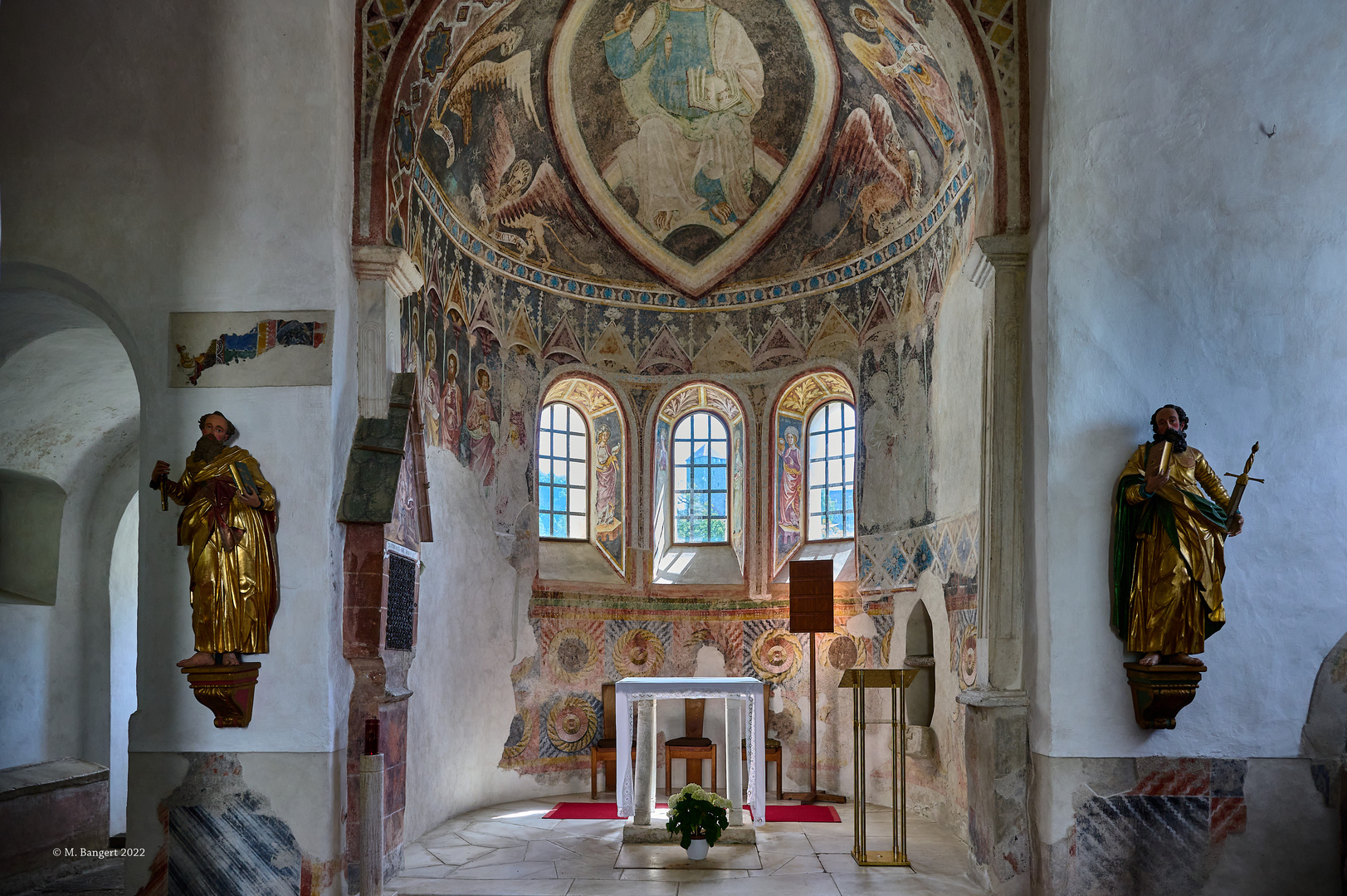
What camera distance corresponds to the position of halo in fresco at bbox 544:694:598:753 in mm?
12688

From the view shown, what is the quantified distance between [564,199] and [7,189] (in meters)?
6.22

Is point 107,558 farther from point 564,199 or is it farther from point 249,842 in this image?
point 564,199

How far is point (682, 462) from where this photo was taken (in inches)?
559

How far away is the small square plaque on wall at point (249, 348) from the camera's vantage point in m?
8.01

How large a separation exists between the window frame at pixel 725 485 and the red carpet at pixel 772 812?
11.0 feet

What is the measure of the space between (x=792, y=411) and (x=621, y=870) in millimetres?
6410

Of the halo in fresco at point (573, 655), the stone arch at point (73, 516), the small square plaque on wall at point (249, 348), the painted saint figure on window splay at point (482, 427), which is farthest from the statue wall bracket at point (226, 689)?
the halo in fresco at point (573, 655)

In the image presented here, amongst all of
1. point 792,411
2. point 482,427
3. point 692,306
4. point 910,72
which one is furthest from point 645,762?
point 910,72

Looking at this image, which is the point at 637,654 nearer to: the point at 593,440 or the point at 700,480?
the point at 700,480

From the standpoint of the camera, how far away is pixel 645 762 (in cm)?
988

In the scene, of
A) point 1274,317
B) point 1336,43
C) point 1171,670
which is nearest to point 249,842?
point 1171,670

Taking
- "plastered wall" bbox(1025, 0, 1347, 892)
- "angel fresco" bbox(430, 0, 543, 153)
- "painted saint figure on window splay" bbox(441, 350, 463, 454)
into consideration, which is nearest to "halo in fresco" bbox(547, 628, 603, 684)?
"painted saint figure on window splay" bbox(441, 350, 463, 454)

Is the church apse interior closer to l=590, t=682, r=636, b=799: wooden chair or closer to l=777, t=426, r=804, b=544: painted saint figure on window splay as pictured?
l=590, t=682, r=636, b=799: wooden chair

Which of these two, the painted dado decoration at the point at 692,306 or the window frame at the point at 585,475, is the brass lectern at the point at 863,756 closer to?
the painted dado decoration at the point at 692,306
